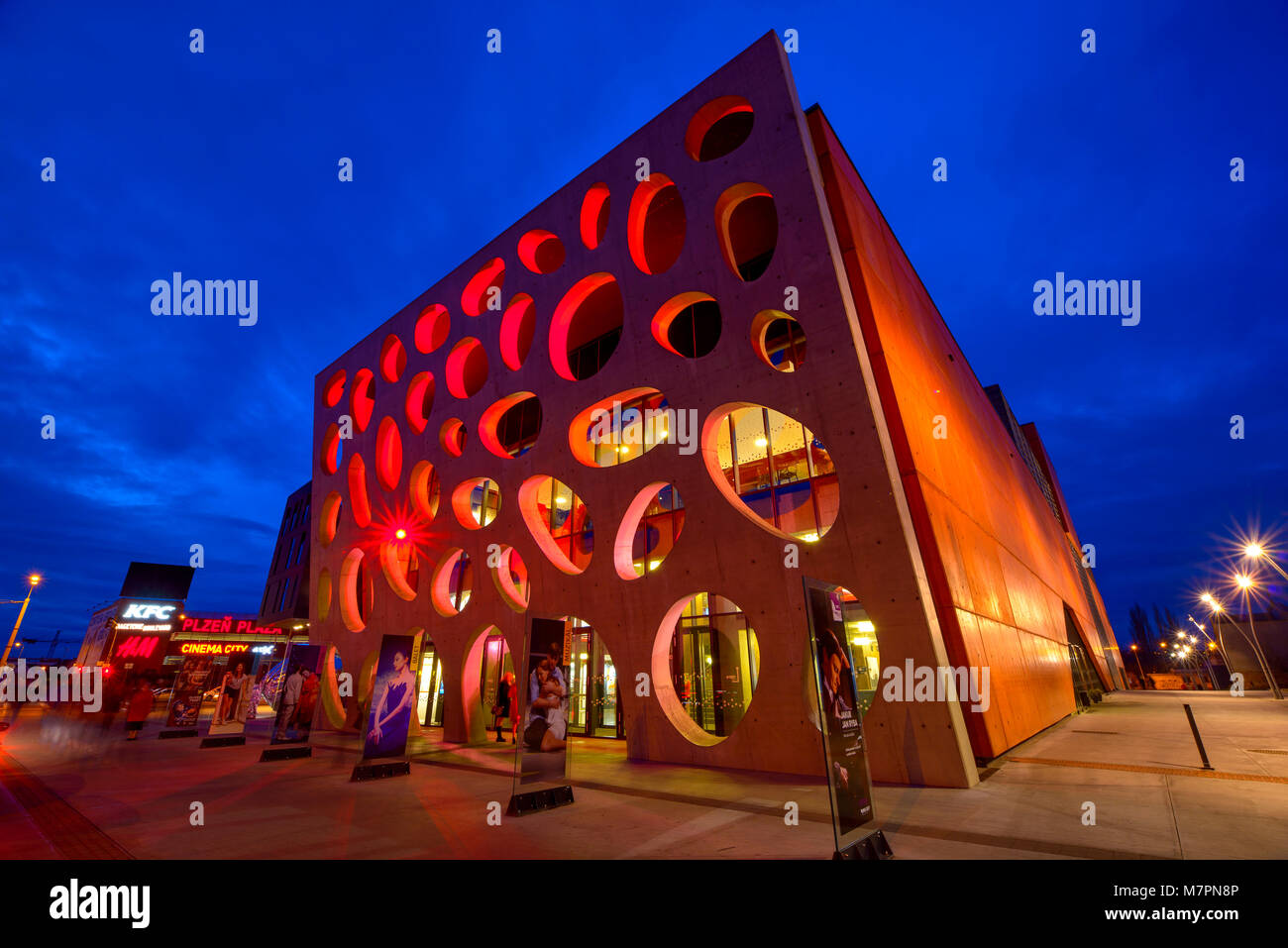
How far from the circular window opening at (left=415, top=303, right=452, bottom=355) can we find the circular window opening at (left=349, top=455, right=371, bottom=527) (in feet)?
19.6

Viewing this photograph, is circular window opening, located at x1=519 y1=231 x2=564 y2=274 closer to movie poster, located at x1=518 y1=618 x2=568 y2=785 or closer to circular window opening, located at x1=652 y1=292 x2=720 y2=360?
circular window opening, located at x1=652 y1=292 x2=720 y2=360

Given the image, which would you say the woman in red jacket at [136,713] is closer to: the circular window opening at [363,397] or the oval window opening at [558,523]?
the circular window opening at [363,397]

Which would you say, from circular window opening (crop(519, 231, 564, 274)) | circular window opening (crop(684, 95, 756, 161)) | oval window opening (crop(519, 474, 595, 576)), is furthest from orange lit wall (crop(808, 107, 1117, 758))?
circular window opening (crop(519, 231, 564, 274))

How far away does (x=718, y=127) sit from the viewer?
14906 mm

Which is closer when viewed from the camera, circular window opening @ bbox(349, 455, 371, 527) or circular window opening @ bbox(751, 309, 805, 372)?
circular window opening @ bbox(751, 309, 805, 372)

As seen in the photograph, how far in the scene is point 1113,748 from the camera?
38.9 feet

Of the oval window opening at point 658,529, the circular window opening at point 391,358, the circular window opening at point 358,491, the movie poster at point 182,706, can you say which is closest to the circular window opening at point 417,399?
the circular window opening at point 391,358

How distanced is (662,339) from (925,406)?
279 inches

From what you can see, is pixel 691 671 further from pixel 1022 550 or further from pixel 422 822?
pixel 1022 550

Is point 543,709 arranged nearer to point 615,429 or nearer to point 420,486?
point 615,429

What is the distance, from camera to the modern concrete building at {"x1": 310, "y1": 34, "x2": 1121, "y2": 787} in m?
10.0

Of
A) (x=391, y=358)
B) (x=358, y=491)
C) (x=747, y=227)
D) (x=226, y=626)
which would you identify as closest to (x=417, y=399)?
(x=391, y=358)

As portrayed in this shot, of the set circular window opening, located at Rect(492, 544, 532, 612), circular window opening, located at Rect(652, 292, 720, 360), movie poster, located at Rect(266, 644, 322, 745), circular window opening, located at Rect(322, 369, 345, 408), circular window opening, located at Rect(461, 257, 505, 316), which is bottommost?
movie poster, located at Rect(266, 644, 322, 745)
